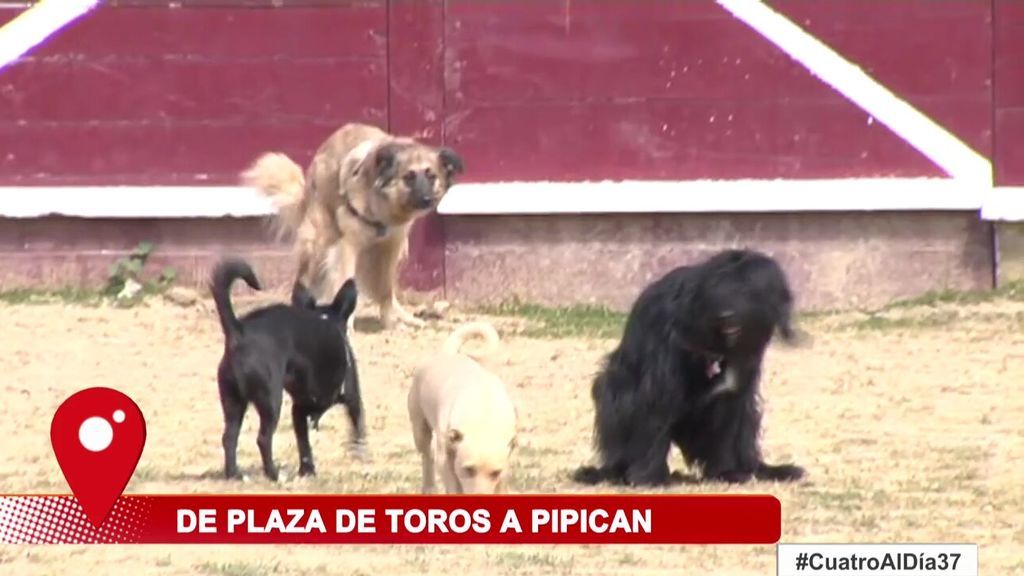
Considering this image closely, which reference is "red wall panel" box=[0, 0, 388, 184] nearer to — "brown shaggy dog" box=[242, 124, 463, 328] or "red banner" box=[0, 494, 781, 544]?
"brown shaggy dog" box=[242, 124, 463, 328]

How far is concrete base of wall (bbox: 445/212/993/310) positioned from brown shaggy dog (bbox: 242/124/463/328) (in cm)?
66

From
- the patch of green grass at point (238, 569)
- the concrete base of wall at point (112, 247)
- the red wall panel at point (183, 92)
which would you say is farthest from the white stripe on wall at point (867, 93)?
the patch of green grass at point (238, 569)

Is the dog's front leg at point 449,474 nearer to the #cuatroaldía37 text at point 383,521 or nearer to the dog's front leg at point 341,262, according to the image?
the #cuatroaldía37 text at point 383,521

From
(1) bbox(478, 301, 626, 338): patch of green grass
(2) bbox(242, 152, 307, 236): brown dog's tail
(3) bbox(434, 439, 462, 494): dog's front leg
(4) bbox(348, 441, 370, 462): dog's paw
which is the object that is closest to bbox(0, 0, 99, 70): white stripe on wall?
(2) bbox(242, 152, 307, 236): brown dog's tail

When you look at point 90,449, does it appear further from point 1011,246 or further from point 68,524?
point 1011,246

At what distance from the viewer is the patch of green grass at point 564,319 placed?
12.8m

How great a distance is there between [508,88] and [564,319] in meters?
1.38

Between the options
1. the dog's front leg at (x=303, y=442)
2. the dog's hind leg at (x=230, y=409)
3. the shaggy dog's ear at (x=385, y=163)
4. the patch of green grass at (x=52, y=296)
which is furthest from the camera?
the patch of green grass at (x=52, y=296)

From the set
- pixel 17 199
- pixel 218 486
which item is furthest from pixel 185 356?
pixel 218 486

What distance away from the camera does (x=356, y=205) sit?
13266 millimetres

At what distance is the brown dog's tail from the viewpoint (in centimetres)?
1335

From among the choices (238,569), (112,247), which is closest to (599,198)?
(112,247)

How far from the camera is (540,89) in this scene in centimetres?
1384

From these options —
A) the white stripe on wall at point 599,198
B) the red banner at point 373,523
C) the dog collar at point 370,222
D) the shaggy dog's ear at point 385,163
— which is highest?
the shaggy dog's ear at point 385,163
